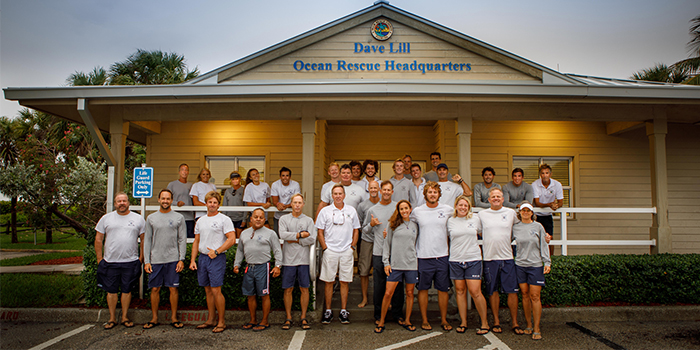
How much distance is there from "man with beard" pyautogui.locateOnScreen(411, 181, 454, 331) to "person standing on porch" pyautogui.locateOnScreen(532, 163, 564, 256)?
2.50 m

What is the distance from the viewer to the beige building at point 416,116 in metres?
6.18

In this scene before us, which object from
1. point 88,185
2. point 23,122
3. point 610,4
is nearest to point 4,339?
point 88,185

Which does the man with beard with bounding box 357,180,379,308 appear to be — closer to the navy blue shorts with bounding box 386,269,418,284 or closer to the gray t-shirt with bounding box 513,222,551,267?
the navy blue shorts with bounding box 386,269,418,284

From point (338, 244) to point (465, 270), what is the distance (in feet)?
5.03

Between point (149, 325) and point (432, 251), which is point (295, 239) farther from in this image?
point (149, 325)

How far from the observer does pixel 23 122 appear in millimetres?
21359

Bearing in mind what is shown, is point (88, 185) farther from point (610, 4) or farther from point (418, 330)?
point (610, 4)

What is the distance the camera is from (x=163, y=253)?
4766 mm

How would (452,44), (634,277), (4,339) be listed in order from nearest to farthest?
1. (4,339)
2. (634,277)
3. (452,44)

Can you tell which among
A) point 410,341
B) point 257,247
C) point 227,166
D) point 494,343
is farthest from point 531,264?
point 227,166

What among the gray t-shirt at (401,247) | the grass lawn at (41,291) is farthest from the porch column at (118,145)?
the gray t-shirt at (401,247)

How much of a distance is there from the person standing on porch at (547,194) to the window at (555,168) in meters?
2.21

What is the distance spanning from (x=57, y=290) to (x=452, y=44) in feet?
26.1

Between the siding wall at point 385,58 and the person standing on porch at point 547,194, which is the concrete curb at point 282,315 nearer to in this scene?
the person standing on porch at point 547,194
